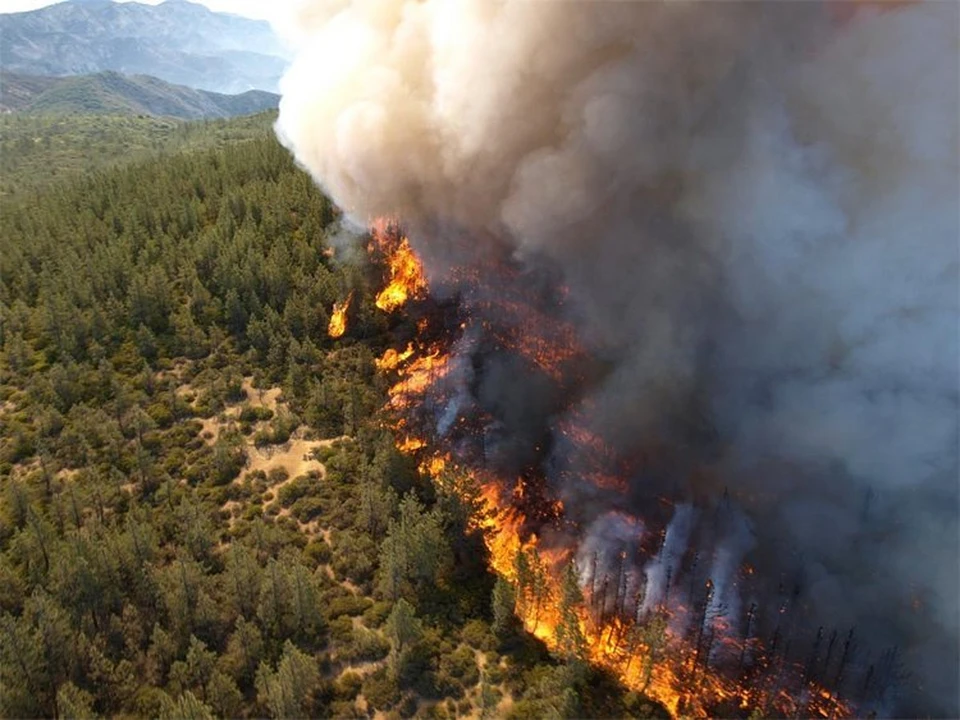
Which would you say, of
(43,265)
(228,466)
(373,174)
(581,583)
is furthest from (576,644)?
(43,265)

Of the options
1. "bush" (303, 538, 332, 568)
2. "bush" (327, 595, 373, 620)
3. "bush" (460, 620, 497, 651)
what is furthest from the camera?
"bush" (303, 538, 332, 568)

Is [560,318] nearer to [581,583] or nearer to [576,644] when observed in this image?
[581,583]

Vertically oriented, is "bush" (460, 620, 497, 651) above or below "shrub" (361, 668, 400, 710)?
above

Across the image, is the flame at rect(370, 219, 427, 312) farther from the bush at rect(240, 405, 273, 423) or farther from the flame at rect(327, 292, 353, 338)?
the bush at rect(240, 405, 273, 423)

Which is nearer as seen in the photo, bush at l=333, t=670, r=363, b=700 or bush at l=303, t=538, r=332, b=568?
bush at l=333, t=670, r=363, b=700

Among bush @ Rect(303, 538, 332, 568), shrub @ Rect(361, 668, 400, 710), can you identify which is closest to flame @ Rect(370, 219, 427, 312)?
bush @ Rect(303, 538, 332, 568)

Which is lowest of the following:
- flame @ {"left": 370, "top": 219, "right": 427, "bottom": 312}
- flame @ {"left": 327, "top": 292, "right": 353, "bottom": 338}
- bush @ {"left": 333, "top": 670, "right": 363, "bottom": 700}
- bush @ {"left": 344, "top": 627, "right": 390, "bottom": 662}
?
bush @ {"left": 333, "top": 670, "right": 363, "bottom": 700}

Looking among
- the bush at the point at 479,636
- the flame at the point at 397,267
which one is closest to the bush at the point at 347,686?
the bush at the point at 479,636

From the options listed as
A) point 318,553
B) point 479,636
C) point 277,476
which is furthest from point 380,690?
point 277,476
